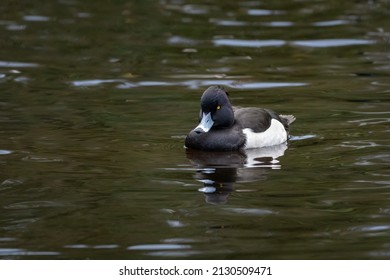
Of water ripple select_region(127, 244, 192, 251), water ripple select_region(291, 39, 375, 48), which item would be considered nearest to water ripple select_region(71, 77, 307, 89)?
water ripple select_region(291, 39, 375, 48)

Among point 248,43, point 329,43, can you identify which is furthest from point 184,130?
point 329,43

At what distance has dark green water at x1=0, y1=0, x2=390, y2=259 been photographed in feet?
30.1

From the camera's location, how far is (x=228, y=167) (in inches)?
468

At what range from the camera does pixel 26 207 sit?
→ 33.1 feet

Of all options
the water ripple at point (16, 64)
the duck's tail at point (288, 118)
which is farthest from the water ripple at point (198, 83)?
the duck's tail at point (288, 118)

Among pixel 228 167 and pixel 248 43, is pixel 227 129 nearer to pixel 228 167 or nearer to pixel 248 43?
pixel 228 167

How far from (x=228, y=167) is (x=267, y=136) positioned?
4.25 ft

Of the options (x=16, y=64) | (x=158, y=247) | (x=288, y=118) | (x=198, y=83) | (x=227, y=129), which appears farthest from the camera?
(x=16, y=64)

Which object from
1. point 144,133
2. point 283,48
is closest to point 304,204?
point 144,133

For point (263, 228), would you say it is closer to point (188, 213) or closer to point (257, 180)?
point (188, 213)

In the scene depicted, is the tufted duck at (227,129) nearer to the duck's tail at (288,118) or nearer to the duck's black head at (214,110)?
the duck's black head at (214,110)

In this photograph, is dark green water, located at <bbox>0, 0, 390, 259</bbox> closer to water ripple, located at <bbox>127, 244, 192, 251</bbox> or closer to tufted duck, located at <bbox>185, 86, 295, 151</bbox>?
water ripple, located at <bbox>127, 244, 192, 251</bbox>
